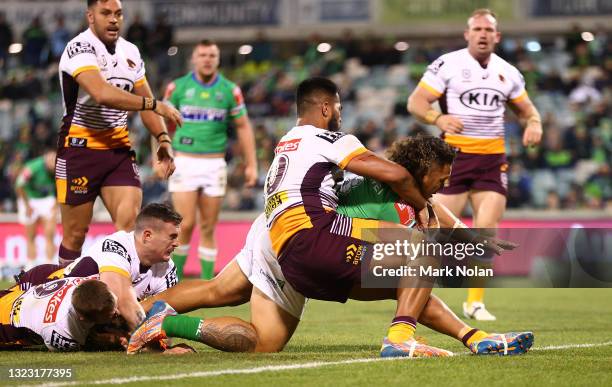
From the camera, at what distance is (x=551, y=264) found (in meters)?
14.4

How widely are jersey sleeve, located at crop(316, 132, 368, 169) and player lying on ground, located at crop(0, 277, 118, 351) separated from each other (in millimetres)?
1614

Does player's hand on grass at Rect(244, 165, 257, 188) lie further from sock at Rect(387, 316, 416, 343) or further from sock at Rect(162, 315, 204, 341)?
sock at Rect(387, 316, 416, 343)

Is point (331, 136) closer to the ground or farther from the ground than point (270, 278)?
farther from the ground

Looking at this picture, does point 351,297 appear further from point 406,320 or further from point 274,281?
point 274,281

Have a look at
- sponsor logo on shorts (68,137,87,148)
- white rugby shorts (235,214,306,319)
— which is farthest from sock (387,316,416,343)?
sponsor logo on shorts (68,137,87,148)

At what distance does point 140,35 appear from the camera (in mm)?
23547

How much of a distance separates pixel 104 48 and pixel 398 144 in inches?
130

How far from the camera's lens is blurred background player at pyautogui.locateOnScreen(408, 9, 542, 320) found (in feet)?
34.5

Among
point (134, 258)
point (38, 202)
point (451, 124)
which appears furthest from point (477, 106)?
point (38, 202)

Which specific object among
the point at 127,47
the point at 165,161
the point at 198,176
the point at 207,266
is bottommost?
the point at 207,266

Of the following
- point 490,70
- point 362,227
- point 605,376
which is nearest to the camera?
point 605,376

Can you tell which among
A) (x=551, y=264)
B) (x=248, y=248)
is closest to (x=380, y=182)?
(x=248, y=248)

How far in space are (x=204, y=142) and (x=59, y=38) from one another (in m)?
13.1

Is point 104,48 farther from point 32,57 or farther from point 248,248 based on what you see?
point 32,57
